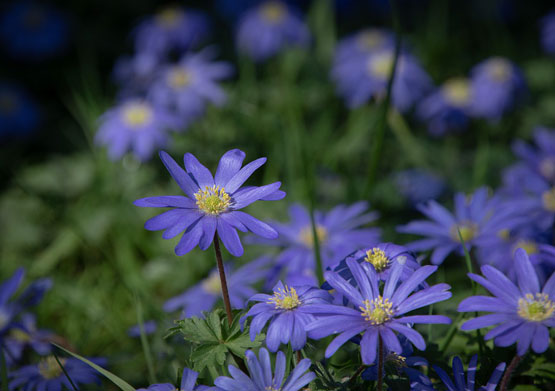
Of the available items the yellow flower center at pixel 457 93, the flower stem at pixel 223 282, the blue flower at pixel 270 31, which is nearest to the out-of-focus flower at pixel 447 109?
the yellow flower center at pixel 457 93

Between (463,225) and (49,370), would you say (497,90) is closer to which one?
(463,225)

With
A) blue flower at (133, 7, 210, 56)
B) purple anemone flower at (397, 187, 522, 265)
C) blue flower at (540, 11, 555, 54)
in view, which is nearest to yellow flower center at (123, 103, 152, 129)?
blue flower at (133, 7, 210, 56)

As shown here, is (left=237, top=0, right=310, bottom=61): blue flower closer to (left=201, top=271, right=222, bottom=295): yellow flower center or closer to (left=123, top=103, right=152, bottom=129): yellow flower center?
(left=123, top=103, right=152, bottom=129): yellow flower center

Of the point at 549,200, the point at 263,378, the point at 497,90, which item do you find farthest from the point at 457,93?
the point at 263,378

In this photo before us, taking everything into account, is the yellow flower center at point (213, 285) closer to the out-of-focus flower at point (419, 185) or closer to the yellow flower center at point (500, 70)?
the out-of-focus flower at point (419, 185)

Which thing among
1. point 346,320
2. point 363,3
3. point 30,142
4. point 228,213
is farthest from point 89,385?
point 363,3
